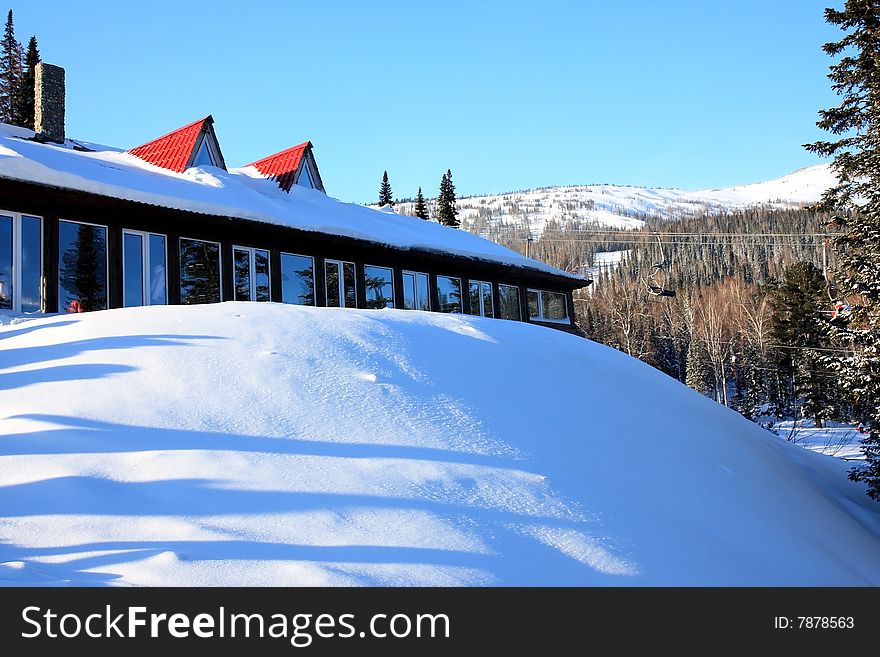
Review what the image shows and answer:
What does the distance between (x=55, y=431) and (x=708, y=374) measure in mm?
61539

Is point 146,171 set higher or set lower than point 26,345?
higher

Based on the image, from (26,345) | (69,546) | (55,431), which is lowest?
(69,546)

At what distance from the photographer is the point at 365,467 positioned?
7426 mm

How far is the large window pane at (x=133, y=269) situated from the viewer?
1561 centimetres

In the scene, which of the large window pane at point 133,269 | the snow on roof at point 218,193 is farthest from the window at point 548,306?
the large window pane at point 133,269

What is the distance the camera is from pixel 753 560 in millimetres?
7391

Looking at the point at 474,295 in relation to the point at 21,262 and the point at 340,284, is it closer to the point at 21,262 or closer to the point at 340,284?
the point at 340,284

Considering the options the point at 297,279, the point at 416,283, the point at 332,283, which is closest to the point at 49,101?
the point at 297,279

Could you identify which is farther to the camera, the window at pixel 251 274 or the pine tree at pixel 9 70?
the pine tree at pixel 9 70

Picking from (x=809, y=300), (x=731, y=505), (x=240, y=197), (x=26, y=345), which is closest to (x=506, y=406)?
(x=731, y=505)

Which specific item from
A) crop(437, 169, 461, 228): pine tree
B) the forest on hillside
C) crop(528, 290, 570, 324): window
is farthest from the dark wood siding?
crop(437, 169, 461, 228): pine tree

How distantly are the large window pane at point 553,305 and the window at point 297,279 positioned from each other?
11.2 metres

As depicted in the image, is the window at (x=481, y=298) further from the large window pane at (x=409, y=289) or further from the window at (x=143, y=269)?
the window at (x=143, y=269)

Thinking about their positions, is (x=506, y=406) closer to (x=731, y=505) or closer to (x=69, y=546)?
(x=731, y=505)
